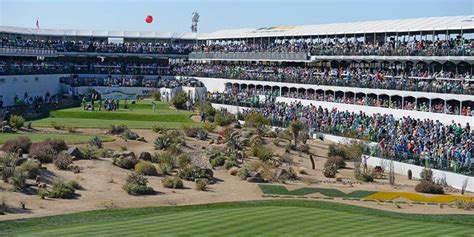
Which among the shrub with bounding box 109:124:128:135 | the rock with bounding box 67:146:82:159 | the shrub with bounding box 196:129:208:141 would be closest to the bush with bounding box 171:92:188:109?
the shrub with bounding box 196:129:208:141

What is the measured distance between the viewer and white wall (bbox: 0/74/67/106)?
72812 mm

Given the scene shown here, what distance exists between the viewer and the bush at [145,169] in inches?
1726

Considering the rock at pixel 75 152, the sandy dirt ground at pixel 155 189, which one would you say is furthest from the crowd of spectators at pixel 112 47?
the rock at pixel 75 152

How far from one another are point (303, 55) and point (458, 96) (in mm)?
26986

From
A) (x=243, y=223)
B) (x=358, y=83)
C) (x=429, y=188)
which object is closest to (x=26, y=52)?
(x=358, y=83)

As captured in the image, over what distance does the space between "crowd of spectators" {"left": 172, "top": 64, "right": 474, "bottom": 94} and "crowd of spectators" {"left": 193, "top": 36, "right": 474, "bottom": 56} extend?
1718mm

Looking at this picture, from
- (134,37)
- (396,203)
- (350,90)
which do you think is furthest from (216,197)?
(134,37)

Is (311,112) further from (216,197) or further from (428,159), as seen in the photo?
(216,197)

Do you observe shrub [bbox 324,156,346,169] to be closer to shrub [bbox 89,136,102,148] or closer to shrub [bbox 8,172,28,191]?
shrub [bbox 89,136,102,148]

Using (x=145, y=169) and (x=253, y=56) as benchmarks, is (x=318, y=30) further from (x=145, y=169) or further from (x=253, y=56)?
(x=145, y=169)

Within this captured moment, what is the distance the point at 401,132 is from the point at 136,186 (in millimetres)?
19887

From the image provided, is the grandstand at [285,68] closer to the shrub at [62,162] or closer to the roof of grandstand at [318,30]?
the roof of grandstand at [318,30]

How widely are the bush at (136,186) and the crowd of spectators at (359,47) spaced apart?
1138 inches

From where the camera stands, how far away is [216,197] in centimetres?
3953
